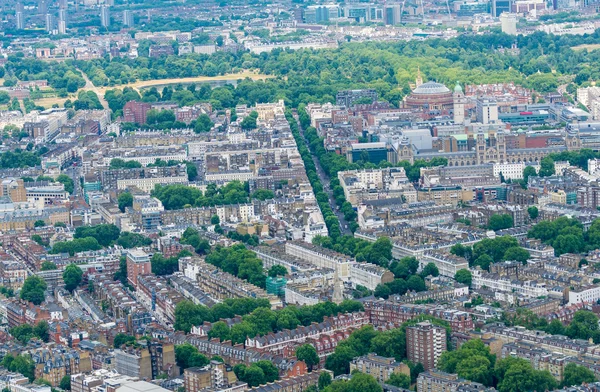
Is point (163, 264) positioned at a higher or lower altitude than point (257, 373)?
lower

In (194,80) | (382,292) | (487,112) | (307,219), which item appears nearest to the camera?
(382,292)

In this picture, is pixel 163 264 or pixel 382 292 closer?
pixel 382 292

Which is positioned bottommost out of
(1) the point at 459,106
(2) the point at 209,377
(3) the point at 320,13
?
(3) the point at 320,13

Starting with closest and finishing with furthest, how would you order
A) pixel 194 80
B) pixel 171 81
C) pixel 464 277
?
pixel 464 277 → pixel 194 80 → pixel 171 81

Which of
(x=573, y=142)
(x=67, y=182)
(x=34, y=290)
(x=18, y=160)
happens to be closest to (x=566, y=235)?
(x=34, y=290)

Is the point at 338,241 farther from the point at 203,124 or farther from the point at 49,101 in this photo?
the point at 49,101

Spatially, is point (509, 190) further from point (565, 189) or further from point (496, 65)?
point (496, 65)

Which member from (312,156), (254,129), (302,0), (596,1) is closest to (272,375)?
(312,156)
